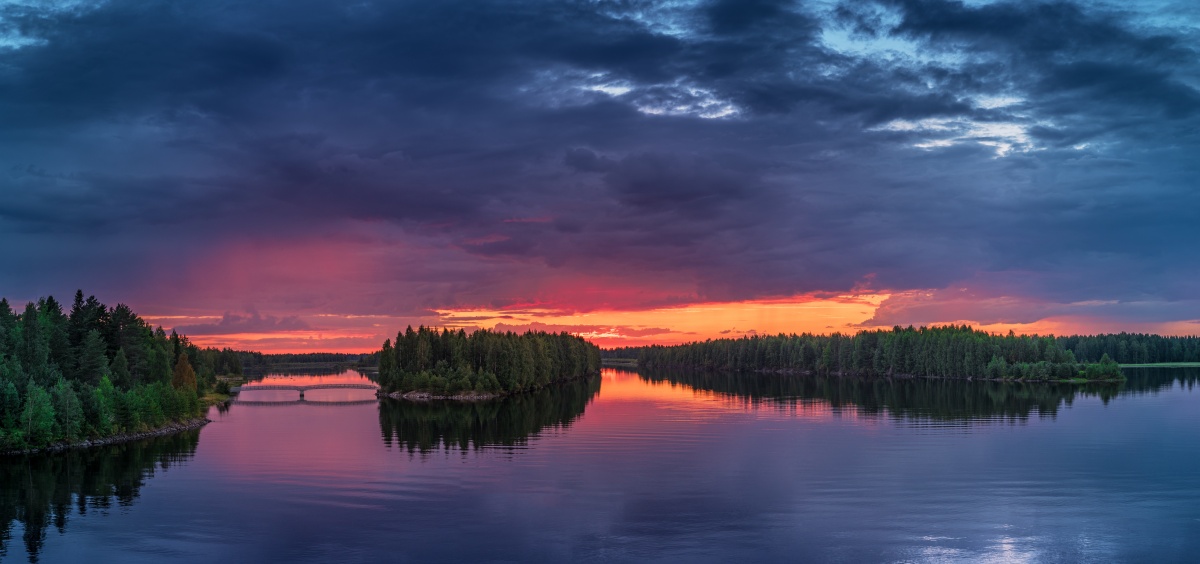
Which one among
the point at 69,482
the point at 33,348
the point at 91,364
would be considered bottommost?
the point at 69,482

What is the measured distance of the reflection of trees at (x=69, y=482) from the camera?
2990 inches

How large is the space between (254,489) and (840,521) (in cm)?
5831

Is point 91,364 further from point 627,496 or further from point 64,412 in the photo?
point 627,496

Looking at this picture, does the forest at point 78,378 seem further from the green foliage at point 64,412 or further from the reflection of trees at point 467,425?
the reflection of trees at point 467,425

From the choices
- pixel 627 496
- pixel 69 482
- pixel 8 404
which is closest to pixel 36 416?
pixel 8 404

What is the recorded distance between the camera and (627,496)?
271 feet

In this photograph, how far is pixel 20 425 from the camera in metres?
114

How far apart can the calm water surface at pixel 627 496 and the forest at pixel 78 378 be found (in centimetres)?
674

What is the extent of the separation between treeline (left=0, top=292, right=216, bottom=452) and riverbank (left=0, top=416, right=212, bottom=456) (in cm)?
81

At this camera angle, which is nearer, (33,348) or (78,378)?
(33,348)

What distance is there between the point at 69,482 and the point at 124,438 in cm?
4187

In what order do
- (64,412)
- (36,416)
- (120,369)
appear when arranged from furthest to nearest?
(120,369)
(64,412)
(36,416)

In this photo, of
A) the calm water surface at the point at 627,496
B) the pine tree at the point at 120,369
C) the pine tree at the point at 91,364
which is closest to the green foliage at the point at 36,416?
the calm water surface at the point at 627,496

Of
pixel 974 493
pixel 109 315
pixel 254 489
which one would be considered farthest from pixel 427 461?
pixel 109 315
